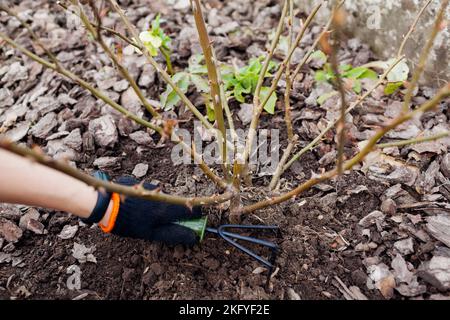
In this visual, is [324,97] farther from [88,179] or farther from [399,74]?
[88,179]

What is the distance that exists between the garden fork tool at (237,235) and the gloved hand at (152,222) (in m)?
0.03

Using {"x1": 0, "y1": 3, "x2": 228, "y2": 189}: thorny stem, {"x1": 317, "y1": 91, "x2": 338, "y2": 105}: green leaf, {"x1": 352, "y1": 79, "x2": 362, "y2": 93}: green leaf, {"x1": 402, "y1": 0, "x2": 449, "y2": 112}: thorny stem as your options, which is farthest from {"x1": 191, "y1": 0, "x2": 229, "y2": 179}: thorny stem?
{"x1": 352, "y1": 79, "x2": 362, "y2": 93}: green leaf

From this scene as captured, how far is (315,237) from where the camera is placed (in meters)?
1.56

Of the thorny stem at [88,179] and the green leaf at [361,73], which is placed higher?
the thorny stem at [88,179]

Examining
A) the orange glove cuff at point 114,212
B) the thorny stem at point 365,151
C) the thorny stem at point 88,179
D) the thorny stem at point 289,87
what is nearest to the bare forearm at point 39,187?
the orange glove cuff at point 114,212

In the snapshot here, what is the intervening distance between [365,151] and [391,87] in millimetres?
999

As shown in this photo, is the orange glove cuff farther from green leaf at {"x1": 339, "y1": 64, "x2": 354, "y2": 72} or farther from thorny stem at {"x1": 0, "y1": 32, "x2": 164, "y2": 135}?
green leaf at {"x1": 339, "y1": 64, "x2": 354, "y2": 72}

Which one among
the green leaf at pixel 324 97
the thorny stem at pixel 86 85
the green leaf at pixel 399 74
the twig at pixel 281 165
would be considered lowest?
the twig at pixel 281 165

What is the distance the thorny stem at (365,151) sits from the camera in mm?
979

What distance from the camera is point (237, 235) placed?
1473 mm

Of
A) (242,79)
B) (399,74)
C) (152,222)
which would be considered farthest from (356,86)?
(152,222)

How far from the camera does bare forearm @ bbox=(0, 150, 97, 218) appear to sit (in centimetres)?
127

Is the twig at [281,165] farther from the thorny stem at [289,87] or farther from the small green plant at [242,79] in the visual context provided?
the small green plant at [242,79]

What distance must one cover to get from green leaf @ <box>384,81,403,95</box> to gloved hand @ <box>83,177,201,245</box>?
1.12 meters
